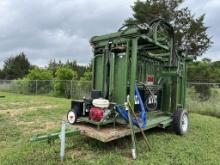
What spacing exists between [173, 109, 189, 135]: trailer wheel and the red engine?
2.15 metres

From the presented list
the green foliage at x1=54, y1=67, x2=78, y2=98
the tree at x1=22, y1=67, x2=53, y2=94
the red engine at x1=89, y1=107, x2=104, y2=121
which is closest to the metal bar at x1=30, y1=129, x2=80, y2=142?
the red engine at x1=89, y1=107, x2=104, y2=121

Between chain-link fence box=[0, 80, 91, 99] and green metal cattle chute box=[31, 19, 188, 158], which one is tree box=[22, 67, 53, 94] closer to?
chain-link fence box=[0, 80, 91, 99]

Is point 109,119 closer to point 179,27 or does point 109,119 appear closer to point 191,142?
point 191,142

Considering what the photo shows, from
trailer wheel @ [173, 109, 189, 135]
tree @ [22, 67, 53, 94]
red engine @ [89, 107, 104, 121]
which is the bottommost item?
trailer wheel @ [173, 109, 189, 135]

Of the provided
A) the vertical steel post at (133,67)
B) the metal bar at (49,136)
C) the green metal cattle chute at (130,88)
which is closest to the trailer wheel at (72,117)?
the green metal cattle chute at (130,88)

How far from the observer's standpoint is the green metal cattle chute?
4.62 m

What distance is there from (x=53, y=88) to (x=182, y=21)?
11.3m

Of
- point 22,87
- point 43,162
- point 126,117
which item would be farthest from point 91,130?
point 22,87

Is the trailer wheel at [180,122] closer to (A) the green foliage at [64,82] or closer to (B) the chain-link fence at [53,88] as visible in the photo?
(B) the chain-link fence at [53,88]

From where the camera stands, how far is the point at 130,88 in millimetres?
4766

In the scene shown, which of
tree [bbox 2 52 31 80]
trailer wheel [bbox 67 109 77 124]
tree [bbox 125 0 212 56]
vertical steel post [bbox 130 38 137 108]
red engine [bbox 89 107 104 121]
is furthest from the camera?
tree [bbox 2 52 31 80]

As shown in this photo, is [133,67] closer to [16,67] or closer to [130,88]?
[130,88]

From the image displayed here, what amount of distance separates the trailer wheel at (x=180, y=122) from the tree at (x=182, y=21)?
13.8 m

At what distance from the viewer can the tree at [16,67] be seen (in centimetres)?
4719
